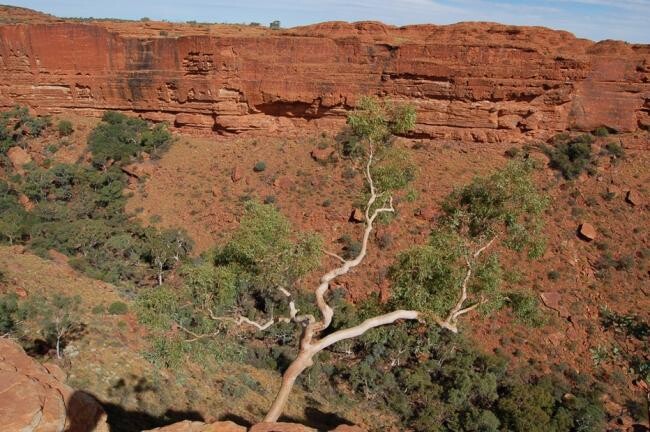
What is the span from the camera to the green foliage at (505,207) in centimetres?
946

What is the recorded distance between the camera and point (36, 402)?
5336 mm

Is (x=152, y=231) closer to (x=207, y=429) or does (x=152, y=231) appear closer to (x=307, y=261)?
(x=307, y=261)

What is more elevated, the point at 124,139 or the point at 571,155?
the point at 571,155

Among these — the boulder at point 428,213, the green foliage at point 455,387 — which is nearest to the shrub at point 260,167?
the boulder at point 428,213

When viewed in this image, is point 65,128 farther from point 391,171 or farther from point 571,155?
point 571,155

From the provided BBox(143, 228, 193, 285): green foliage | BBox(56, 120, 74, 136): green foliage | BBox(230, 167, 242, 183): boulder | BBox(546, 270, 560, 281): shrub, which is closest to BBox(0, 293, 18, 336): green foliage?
BBox(143, 228, 193, 285): green foliage

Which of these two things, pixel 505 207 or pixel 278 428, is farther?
pixel 505 207

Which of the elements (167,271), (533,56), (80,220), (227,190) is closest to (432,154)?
(533,56)

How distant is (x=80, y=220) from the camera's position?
22.4 metres

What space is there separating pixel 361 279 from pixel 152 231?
9793 millimetres

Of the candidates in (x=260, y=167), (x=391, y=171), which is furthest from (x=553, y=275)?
(x=260, y=167)

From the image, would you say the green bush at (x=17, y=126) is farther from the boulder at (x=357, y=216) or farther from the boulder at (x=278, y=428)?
the boulder at (x=278, y=428)

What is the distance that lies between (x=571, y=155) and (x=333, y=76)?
37.5ft

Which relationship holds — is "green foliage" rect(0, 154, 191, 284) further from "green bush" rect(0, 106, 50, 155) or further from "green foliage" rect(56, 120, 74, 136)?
"green bush" rect(0, 106, 50, 155)
